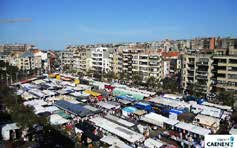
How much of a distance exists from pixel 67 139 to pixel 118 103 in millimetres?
11934

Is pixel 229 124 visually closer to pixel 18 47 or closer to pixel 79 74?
pixel 79 74

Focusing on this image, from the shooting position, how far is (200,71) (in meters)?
38.7

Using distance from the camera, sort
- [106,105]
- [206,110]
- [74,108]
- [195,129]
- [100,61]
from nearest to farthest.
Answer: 1. [195,129]
2. [206,110]
3. [74,108]
4. [106,105]
5. [100,61]

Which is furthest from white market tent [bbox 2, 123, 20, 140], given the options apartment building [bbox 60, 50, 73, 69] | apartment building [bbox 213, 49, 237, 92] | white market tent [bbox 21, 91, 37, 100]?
apartment building [bbox 60, 50, 73, 69]

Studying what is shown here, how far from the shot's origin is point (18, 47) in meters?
110

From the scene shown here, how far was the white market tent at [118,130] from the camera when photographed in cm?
2058

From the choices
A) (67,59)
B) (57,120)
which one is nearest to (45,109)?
(57,120)

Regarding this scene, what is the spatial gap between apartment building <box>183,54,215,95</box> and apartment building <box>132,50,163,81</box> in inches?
298

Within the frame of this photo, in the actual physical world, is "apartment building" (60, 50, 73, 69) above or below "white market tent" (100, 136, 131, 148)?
above

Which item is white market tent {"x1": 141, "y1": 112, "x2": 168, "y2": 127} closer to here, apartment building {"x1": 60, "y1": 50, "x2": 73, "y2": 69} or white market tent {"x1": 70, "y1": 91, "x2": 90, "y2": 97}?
white market tent {"x1": 70, "y1": 91, "x2": 90, "y2": 97}

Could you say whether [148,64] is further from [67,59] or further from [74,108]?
[67,59]

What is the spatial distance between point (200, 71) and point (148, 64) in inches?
477

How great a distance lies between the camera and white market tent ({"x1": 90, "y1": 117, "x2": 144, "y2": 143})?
20578mm

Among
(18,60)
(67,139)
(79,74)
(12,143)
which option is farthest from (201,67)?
(18,60)
